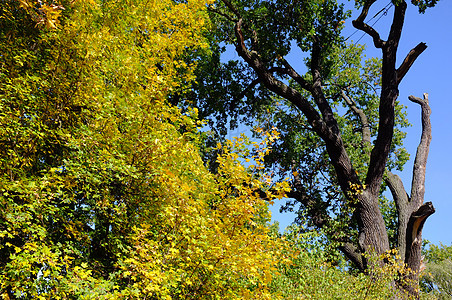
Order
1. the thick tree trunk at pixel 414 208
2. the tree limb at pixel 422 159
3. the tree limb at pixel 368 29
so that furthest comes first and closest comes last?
the tree limb at pixel 422 159 < the tree limb at pixel 368 29 < the thick tree trunk at pixel 414 208

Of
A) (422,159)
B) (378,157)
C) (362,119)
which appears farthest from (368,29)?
(362,119)

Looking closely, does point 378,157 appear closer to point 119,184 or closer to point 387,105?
point 387,105

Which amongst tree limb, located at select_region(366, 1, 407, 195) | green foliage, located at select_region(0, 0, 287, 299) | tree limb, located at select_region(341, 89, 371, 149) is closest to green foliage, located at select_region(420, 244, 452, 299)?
tree limb, located at select_region(341, 89, 371, 149)

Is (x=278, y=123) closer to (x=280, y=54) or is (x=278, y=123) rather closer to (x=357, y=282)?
(x=280, y=54)

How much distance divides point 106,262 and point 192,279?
177cm

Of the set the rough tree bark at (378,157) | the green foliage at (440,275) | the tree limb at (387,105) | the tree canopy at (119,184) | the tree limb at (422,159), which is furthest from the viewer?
the green foliage at (440,275)

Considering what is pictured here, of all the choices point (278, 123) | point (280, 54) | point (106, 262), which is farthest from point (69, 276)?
point (278, 123)

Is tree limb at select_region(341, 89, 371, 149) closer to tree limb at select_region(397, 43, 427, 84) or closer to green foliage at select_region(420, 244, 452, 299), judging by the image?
tree limb at select_region(397, 43, 427, 84)

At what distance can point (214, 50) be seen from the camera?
13.3 metres

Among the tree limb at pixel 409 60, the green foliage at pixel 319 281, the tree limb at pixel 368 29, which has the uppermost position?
the tree limb at pixel 368 29

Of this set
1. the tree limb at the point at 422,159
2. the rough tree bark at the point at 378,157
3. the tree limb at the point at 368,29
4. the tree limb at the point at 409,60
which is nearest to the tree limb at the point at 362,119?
the tree limb at the point at 422,159

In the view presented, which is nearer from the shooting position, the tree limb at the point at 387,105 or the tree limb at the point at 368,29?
the tree limb at the point at 387,105

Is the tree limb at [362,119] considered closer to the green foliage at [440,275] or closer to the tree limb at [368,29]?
the tree limb at [368,29]

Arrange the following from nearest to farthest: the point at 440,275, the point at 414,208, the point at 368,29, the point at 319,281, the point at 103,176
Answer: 1. the point at 103,176
2. the point at 319,281
3. the point at 368,29
4. the point at 414,208
5. the point at 440,275
